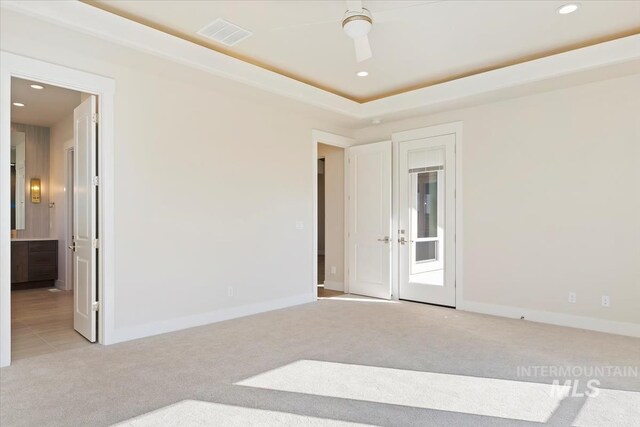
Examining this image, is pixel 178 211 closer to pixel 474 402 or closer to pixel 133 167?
pixel 133 167

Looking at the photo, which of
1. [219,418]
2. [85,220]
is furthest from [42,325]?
[219,418]

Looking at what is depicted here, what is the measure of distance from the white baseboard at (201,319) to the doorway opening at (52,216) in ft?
1.02

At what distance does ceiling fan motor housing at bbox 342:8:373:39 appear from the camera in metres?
2.88

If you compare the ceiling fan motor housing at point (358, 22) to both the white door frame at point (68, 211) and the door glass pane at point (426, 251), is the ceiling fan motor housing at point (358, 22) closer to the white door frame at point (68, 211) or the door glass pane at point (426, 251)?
the door glass pane at point (426, 251)

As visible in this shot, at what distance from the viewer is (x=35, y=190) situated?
7086 mm

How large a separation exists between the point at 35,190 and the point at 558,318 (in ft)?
28.1

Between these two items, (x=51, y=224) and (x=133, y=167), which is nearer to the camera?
(x=133, y=167)

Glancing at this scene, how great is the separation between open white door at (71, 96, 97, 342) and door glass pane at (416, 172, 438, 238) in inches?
165

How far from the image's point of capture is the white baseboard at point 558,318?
13.4 ft

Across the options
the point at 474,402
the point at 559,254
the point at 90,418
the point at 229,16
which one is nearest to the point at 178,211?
the point at 229,16

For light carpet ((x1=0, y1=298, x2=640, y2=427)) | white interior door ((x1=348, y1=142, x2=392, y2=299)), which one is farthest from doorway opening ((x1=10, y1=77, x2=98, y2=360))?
white interior door ((x1=348, y1=142, x2=392, y2=299))

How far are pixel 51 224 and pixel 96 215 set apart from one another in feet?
14.4

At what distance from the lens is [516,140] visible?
4.86m

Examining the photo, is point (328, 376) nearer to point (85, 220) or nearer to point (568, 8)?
point (85, 220)
